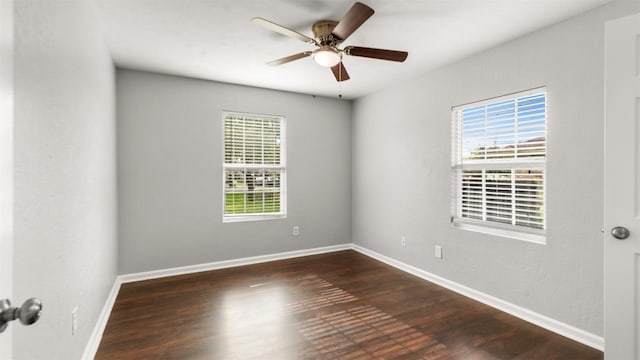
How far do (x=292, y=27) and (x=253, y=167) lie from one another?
225cm

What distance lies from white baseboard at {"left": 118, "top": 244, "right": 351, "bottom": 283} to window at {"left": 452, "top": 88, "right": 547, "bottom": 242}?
2170mm

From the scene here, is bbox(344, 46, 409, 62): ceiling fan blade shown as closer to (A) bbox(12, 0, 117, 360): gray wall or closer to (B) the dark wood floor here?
(A) bbox(12, 0, 117, 360): gray wall

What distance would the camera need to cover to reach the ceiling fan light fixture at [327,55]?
239 cm

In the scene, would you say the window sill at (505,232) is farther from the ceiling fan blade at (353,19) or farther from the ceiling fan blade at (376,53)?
the ceiling fan blade at (353,19)

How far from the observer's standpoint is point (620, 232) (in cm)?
167

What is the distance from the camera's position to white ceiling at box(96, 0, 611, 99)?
87.7 inches

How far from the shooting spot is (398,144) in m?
4.12

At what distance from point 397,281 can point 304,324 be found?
4.78 feet

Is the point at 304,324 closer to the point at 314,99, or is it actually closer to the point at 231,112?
the point at 231,112

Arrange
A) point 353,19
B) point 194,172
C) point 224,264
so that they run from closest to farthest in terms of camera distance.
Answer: point 353,19, point 194,172, point 224,264

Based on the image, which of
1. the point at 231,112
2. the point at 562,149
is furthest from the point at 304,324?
the point at 231,112

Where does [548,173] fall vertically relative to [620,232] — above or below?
above

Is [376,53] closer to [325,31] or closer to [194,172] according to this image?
[325,31]

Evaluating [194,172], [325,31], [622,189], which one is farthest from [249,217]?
[622,189]
